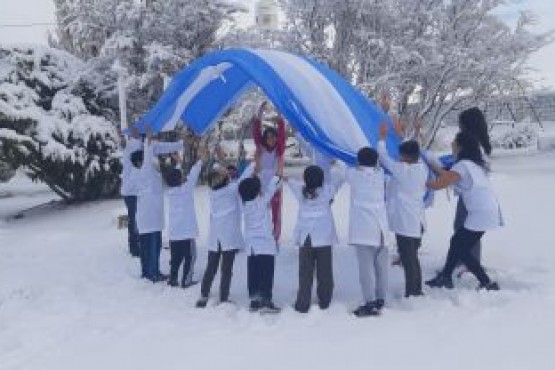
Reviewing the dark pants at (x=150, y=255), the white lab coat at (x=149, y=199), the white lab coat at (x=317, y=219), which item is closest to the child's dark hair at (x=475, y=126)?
the white lab coat at (x=317, y=219)

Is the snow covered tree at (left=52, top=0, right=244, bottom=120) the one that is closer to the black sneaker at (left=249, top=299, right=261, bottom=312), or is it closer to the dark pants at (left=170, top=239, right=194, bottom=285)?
the dark pants at (left=170, top=239, right=194, bottom=285)

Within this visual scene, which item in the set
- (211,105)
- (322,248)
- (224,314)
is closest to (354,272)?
(322,248)

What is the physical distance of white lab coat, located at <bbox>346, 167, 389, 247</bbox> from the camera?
6.47 meters

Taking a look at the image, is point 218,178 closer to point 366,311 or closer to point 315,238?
point 315,238

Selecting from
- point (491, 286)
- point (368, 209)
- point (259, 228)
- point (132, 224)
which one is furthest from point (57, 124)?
point (491, 286)

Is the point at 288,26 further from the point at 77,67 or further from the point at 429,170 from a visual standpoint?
the point at 429,170

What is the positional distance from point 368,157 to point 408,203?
678 millimetres

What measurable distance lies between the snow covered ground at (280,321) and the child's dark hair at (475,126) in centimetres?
141

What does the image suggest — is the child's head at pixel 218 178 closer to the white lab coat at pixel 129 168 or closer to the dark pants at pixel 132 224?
the white lab coat at pixel 129 168

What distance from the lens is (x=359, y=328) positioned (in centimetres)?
595

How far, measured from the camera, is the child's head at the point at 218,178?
7031 millimetres

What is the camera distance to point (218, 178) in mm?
7043

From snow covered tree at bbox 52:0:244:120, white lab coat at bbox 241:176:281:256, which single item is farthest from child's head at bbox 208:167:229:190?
snow covered tree at bbox 52:0:244:120

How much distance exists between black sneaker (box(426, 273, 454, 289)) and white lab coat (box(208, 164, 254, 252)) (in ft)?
6.38
